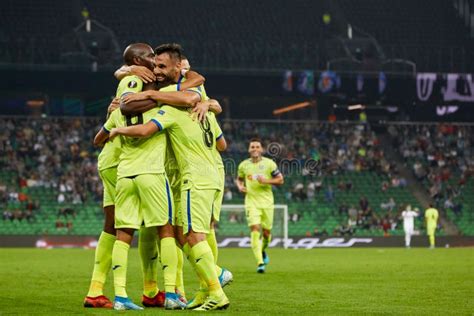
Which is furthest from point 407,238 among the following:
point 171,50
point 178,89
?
point 171,50

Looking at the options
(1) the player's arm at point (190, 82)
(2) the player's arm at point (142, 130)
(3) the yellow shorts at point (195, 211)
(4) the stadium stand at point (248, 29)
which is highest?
(4) the stadium stand at point (248, 29)

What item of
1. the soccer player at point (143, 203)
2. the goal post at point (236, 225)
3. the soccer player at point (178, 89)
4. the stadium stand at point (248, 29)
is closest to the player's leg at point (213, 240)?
the soccer player at point (178, 89)

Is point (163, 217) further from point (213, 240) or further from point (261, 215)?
point (261, 215)

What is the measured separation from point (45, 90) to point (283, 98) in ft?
41.4

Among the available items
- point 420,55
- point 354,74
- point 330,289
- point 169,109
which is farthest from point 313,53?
point 169,109

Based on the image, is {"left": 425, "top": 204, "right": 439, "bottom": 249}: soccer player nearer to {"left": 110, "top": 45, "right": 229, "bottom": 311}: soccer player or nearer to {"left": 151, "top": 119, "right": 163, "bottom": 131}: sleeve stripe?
{"left": 110, "top": 45, "right": 229, "bottom": 311}: soccer player

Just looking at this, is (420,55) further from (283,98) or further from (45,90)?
(45,90)

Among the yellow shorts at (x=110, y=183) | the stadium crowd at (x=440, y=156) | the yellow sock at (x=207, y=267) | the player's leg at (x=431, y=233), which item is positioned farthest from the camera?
the stadium crowd at (x=440, y=156)

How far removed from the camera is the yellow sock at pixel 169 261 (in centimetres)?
927

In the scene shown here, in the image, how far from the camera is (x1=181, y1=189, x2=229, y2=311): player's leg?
888 cm

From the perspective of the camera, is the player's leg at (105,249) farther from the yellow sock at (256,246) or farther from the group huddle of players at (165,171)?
the yellow sock at (256,246)

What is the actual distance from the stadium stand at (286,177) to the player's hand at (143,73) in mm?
29157

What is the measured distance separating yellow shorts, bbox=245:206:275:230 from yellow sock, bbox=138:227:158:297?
995cm

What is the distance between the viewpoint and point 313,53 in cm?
4619
